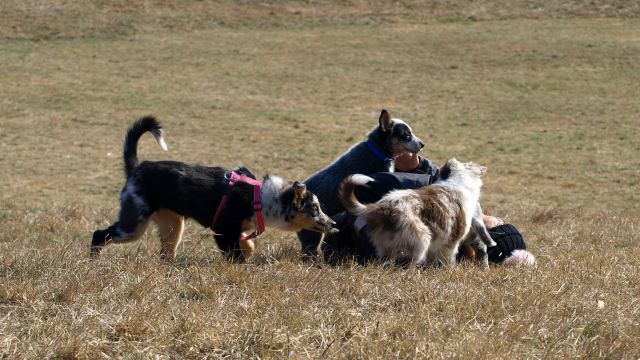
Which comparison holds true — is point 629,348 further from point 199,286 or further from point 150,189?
point 150,189

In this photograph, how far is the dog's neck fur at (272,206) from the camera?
6.94 metres

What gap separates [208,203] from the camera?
687cm

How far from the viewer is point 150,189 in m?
6.99

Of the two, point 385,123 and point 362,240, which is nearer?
point 362,240

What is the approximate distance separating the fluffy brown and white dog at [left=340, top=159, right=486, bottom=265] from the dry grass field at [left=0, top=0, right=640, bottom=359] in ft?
1.22

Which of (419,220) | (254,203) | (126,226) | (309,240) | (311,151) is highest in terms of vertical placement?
(419,220)

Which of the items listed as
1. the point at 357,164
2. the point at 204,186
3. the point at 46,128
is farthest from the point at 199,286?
the point at 46,128

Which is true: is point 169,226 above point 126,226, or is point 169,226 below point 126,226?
below

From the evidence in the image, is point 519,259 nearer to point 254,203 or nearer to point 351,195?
point 351,195

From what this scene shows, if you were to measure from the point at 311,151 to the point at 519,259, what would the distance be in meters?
11.6

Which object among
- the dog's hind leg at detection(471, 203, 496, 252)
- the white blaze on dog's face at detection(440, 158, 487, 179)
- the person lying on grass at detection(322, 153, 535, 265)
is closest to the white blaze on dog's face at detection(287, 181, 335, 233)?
the person lying on grass at detection(322, 153, 535, 265)

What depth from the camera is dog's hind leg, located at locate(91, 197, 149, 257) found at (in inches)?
276

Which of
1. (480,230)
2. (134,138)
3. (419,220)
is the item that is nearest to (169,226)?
(134,138)

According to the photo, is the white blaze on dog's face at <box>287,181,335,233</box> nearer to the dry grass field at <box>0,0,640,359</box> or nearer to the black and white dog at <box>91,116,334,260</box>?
the black and white dog at <box>91,116,334,260</box>
